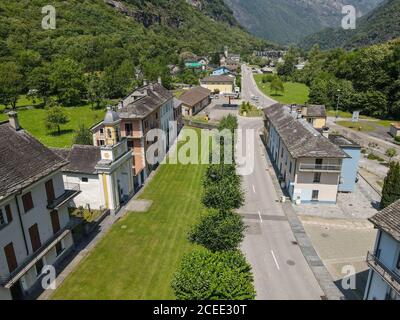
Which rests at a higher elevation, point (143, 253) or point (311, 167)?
point (311, 167)

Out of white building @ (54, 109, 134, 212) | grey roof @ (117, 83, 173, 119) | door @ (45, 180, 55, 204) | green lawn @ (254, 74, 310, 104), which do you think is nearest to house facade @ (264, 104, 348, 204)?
grey roof @ (117, 83, 173, 119)

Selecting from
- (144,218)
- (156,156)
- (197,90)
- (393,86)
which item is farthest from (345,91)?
(144,218)

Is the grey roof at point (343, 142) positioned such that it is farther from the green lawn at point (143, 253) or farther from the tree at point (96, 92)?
the tree at point (96, 92)

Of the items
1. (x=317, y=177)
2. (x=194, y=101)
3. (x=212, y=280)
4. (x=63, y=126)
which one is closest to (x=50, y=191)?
(x=212, y=280)

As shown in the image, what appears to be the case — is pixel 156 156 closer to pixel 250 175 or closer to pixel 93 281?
pixel 250 175

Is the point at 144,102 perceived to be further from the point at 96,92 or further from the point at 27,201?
the point at 96,92
